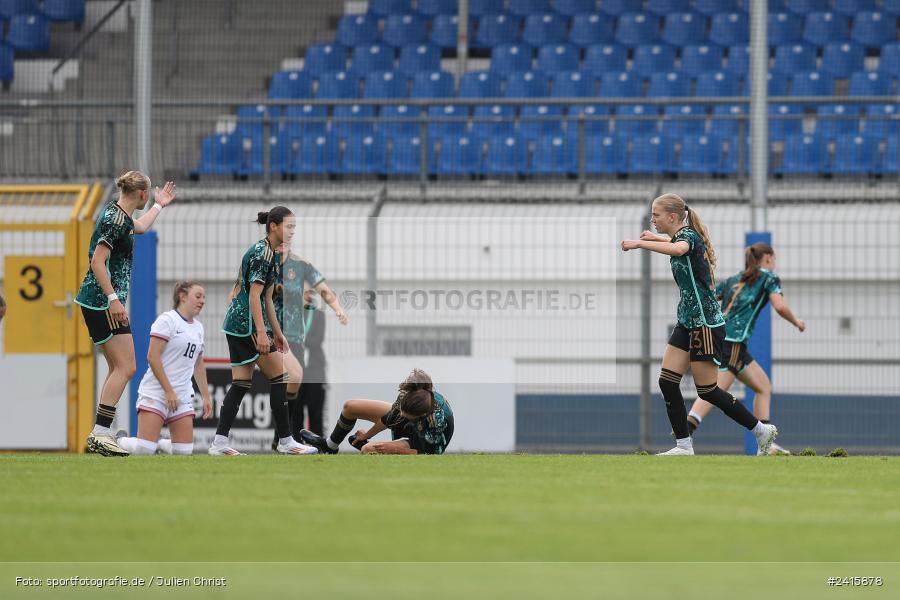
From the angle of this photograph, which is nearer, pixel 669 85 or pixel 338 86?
pixel 669 85

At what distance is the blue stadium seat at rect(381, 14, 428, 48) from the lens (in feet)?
75.3

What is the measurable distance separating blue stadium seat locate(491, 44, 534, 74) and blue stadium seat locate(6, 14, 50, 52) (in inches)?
303

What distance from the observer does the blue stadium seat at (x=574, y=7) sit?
23.4 metres

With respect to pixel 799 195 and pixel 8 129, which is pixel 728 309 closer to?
pixel 799 195

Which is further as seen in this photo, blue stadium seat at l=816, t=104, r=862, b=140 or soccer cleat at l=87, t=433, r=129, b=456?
blue stadium seat at l=816, t=104, r=862, b=140

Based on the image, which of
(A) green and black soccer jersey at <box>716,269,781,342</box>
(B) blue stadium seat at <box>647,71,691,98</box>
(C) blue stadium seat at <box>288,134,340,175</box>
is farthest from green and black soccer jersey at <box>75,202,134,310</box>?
(B) blue stadium seat at <box>647,71,691,98</box>

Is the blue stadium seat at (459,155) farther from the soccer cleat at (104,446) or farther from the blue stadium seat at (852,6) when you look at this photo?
the soccer cleat at (104,446)

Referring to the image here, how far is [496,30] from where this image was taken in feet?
75.7

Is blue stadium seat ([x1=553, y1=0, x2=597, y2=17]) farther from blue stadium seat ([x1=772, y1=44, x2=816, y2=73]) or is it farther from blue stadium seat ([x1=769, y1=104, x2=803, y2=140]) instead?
blue stadium seat ([x1=769, y1=104, x2=803, y2=140])

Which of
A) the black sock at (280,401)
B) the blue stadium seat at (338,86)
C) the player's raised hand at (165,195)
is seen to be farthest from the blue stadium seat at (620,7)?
the player's raised hand at (165,195)

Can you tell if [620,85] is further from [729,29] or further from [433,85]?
[433,85]

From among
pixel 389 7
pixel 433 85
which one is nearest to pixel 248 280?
pixel 433 85

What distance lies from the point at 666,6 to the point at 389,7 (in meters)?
4.83

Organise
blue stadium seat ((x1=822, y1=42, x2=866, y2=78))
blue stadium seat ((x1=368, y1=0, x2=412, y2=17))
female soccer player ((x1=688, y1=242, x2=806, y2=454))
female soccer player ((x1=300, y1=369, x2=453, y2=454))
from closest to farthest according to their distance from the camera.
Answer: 1. female soccer player ((x1=300, y1=369, x2=453, y2=454))
2. female soccer player ((x1=688, y1=242, x2=806, y2=454))
3. blue stadium seat ((x1=822, y1=42, x2=866, y2=78))
4. blue stadium seat ((x1=368, y1=0, x2=412, y2=17))
